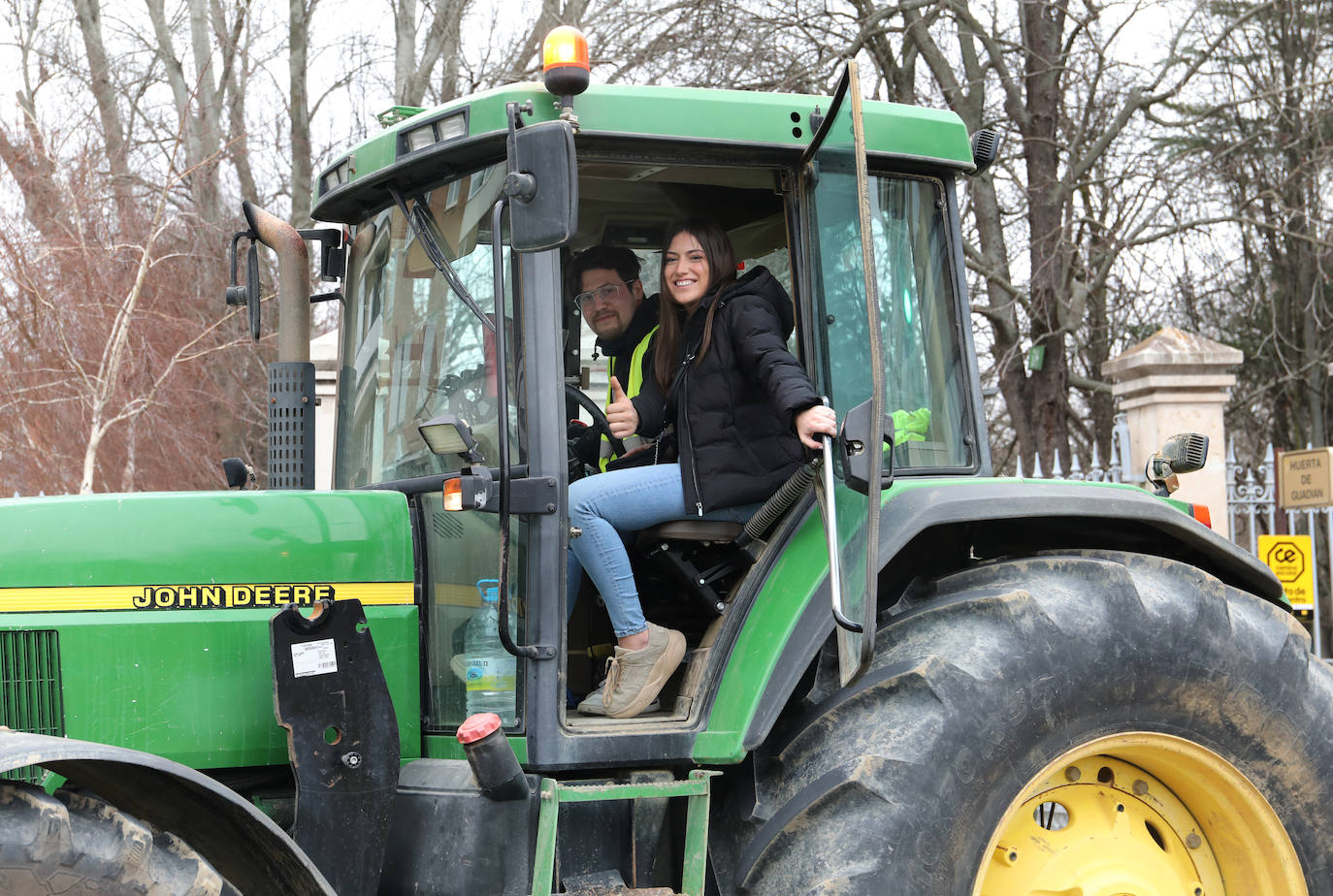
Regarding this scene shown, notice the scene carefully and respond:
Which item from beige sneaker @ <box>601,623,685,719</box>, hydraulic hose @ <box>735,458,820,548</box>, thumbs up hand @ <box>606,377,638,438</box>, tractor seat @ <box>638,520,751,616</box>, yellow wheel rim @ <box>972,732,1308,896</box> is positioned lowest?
yellow wheel rim @ <box>972,732,1308,896</box>

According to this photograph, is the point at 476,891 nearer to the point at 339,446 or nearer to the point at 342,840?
the point at 342,840

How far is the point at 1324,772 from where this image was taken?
322 centimetres

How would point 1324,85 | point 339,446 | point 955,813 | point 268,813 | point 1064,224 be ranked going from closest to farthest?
point 955,813 → point 268,813 → point 339,446 → point 1324,85 → point 1064,224

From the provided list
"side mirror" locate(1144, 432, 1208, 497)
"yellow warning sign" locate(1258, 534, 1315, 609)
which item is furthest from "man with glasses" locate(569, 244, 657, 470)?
"yellow warning sign" locate(1258, 534, 1315, 609)

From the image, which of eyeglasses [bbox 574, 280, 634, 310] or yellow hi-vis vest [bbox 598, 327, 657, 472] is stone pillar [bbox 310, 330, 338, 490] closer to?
eyeglasses [bbox 574, 280, 634, 310]

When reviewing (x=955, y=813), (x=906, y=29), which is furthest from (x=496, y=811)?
(x=906, y=29)

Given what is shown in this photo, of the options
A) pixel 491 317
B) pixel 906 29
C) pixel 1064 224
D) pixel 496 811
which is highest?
pixel 906 29

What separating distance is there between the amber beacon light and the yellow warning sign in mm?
5803

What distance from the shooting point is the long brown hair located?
3562 millimetres

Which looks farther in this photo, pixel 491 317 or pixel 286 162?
pixel 286 162

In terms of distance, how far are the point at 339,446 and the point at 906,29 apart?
11.1 m

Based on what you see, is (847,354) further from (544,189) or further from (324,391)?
(324,391)

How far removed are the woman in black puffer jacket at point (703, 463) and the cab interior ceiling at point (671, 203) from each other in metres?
0.25

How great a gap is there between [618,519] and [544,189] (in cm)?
92
